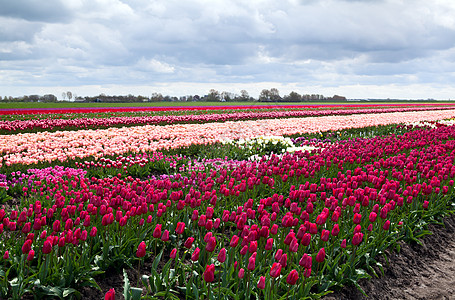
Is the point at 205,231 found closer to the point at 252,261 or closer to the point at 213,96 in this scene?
the point at 252,261

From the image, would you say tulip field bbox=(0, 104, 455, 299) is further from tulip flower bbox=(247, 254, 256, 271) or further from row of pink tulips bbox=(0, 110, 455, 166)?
row of pink tulips bbox=(0, 110, 455, 166)

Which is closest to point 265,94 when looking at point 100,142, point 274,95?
point 274,95

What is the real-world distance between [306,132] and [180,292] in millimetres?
14993

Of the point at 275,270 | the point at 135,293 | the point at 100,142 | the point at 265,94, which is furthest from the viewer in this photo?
the point at 265,94

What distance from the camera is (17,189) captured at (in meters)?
7.84

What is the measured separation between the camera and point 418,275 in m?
5.07

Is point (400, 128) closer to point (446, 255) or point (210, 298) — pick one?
point (446, 255)

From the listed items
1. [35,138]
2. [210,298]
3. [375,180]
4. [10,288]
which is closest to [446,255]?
[375,180]

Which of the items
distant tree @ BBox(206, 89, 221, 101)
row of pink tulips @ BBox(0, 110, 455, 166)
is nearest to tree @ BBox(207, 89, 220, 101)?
distant tree @ BBox(206, 89, 221, 101)

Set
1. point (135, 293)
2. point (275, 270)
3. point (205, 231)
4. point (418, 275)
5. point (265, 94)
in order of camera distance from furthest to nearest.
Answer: point (265, 94) → point (418, 275) → point (205, 231) → point (135, 293) → point (275, 270)

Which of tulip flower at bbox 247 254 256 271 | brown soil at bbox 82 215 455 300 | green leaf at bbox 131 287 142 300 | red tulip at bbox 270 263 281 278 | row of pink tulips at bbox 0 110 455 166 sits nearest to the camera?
red tulip at bbox 270 263 281 278

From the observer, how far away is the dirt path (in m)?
4.48

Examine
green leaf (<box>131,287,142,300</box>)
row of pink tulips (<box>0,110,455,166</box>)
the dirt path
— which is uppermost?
row of pink tulips (<box>0,110,455,166</box>)

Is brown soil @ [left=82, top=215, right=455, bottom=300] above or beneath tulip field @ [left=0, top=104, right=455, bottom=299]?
beneath
